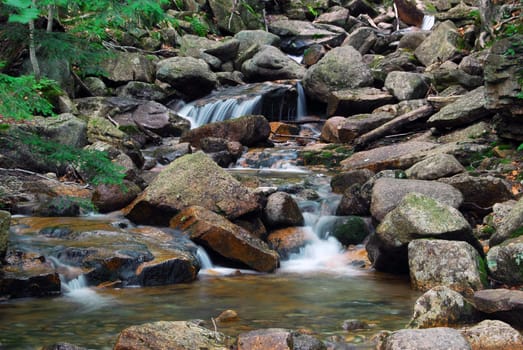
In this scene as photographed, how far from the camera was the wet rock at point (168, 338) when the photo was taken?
4.57 meters

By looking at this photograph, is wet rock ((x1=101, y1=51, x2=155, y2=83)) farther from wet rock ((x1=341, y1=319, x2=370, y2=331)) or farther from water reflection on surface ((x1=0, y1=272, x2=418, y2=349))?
wet rock ((x1=341, y1=319, x2=370, y2=331))

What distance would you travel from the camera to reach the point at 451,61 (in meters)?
19.5

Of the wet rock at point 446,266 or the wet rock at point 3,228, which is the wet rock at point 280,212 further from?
the wet rock at point 3,228

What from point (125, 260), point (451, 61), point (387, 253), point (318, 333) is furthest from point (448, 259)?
point (451, 61)

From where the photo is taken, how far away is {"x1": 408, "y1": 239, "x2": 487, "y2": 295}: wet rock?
7062 millimetres

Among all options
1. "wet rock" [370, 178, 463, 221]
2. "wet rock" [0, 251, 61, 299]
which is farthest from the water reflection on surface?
"wet rock" [370, 178, 463, 221]

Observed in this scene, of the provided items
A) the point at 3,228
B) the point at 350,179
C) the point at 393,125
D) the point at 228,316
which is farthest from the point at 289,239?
the point at 393,125

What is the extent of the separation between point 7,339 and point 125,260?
2385mm

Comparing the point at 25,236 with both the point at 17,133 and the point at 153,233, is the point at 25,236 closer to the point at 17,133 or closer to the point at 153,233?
the point at 153,233

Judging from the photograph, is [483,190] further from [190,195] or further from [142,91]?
[142,91]

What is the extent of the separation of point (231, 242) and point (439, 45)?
1471cm

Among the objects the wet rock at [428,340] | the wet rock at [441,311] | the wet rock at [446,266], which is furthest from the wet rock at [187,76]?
the wet rock at [428,340]

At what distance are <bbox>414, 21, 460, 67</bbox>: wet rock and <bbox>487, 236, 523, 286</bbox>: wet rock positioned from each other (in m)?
14.3

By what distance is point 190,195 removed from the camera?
31.7ft
